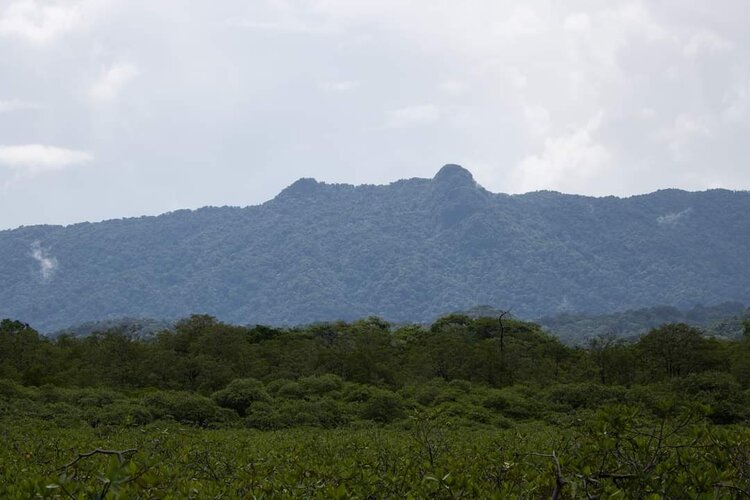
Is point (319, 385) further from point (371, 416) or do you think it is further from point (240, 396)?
point (371, 416)

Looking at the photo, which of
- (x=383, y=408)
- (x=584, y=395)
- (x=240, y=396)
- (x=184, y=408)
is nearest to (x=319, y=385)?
(x=240, y=396)

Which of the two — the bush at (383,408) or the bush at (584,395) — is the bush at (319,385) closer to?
the bush at (383,408)

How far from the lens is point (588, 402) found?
31.1 metres

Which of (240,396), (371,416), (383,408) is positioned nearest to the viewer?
(371,416)

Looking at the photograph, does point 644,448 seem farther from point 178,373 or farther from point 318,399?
point 178,373

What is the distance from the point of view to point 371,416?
1128 inches

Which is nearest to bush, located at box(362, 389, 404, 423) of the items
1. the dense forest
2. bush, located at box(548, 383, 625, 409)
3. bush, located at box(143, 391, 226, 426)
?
the dense forest

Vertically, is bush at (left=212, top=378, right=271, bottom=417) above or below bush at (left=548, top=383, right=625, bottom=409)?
above

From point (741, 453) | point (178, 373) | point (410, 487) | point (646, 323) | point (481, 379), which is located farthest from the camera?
point (646, 323)

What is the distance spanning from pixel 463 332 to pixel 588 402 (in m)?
29.0

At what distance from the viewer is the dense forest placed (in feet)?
17.4

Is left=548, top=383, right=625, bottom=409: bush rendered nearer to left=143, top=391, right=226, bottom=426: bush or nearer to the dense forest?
the dense forest

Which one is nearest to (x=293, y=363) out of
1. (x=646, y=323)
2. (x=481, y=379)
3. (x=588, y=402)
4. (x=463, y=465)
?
(x=481, y=379)

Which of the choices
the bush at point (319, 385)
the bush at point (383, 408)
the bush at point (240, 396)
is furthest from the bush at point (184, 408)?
the bush at point (383, 408)
